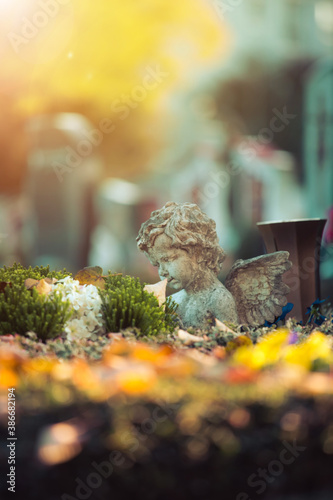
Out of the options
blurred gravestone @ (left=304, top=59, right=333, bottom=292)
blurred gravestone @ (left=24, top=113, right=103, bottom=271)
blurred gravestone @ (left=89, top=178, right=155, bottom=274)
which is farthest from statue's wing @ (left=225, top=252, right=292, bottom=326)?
blurred gravestone @ (left=89, top=178, right=155, bottom=274)

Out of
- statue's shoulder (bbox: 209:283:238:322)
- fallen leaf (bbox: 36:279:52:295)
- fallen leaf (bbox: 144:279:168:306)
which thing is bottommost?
statue's shoulder (bbox: 209:283:238:322)

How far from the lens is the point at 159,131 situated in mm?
9828

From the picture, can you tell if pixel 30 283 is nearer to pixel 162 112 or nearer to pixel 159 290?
pixel 159 290

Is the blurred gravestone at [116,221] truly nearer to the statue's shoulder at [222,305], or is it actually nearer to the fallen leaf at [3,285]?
the statue's shoulder at [222,305]

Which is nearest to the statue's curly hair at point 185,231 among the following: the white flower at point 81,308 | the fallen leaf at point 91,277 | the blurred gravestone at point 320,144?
the fallen leaf at point 91,277

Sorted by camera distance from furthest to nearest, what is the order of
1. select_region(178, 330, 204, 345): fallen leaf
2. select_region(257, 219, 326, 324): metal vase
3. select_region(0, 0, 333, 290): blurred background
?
1. select_region(0, 0, 333, 290): blurred background
2. select_region(257, 219, 326, 324): metal vase
3. select_region(178, 330, 204, 345): fallen leaf

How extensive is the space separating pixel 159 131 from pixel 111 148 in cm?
90

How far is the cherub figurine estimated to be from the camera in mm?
2600

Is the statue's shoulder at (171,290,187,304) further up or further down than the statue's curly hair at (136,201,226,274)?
further down

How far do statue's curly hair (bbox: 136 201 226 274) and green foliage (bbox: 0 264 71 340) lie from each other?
23.5 inches

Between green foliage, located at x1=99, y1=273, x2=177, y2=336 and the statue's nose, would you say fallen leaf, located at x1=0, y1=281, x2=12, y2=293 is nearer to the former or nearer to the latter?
green foliage, located at x1=99, y1=273, x2=177, y2=336

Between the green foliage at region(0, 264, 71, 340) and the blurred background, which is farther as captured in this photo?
the blurred background

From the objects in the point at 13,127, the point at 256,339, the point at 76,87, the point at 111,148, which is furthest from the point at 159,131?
the point at 256,339

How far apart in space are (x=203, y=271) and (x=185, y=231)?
0.79 ft
